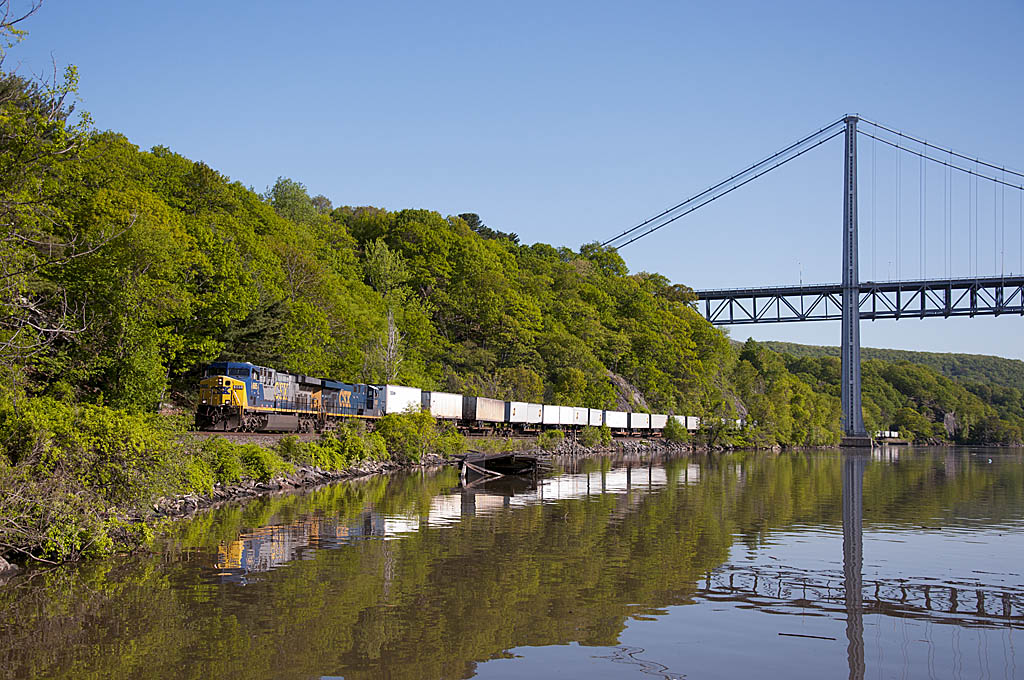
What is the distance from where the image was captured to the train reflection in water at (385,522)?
18.3 meters

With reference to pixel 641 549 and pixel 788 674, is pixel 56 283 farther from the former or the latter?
pixel 788 674

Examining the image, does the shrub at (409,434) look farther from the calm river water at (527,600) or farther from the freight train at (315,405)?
the calm river water at (527,600)

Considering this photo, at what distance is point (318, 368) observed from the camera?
184 feet

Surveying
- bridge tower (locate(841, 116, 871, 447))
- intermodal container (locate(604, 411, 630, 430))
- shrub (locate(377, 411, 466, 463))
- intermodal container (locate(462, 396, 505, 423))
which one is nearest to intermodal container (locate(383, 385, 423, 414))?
shrub (locate(377, 411, 466, 463))

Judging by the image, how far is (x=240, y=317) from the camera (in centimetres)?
4572

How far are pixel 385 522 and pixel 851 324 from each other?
93338mm

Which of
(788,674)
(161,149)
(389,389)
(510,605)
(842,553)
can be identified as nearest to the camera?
(788,674)

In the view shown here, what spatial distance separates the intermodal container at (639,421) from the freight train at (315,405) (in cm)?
1891

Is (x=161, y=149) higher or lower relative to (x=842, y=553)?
higher

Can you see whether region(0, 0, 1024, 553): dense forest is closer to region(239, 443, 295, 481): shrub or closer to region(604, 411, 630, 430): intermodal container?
region(239, 443, 295, 481): shrub

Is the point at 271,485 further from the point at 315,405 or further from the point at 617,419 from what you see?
the point at 617,419

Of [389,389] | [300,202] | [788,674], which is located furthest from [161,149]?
[788,674]

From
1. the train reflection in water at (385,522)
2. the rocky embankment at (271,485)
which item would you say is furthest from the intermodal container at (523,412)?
the train reflection in water at (385,522)

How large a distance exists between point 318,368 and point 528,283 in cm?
5564
